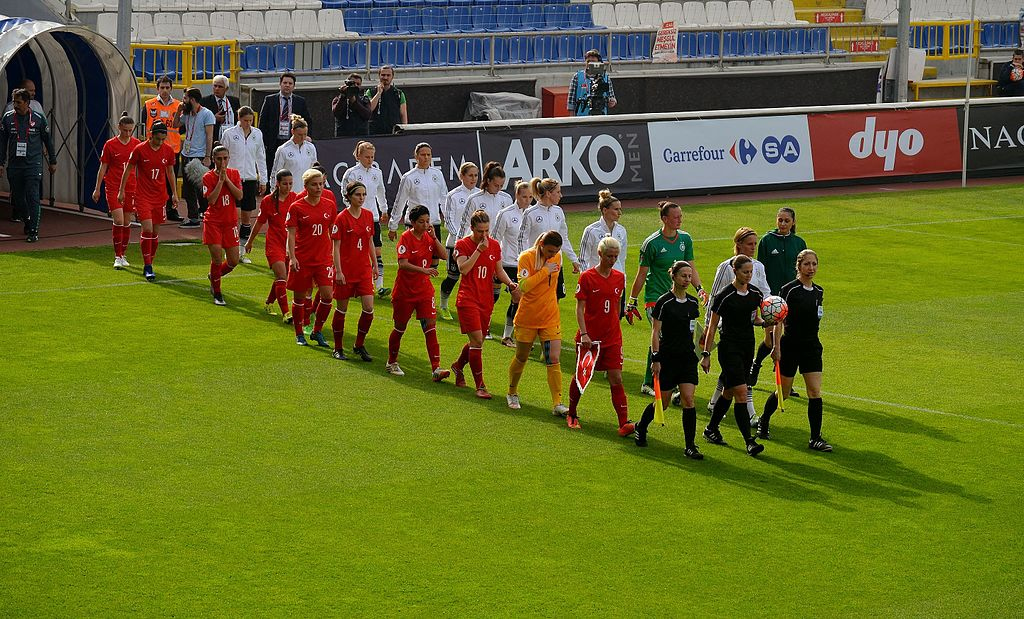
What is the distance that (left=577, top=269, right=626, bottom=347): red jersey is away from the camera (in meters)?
13.2

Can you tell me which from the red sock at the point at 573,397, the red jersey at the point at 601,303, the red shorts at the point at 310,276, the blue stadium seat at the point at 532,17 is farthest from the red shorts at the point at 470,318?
the blue stadium seat at the point at 532,17

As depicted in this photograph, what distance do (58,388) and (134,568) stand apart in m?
5.16

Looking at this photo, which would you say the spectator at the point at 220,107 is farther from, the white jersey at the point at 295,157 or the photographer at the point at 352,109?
the white jersey at the point at 295,157

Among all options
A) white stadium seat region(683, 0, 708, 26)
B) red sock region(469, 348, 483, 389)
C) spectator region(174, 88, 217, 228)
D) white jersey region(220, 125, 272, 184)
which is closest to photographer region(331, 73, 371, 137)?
spectator region(174, 88, 217, 228)

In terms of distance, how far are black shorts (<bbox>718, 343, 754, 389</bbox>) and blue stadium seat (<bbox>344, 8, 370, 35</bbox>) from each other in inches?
999

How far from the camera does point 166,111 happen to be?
2480 centimetres

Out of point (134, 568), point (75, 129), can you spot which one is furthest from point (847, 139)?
point (134, 568)

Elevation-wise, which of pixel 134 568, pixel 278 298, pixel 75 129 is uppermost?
pixel 75 129

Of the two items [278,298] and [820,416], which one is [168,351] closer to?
[278,298]

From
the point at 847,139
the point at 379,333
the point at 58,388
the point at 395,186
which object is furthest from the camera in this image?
the point at 847,139

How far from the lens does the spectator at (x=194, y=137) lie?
23.3m

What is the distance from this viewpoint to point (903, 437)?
13.5 metres

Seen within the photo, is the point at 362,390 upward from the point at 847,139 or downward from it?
downward

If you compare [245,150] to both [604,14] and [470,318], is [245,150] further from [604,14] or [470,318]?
[604,14]
